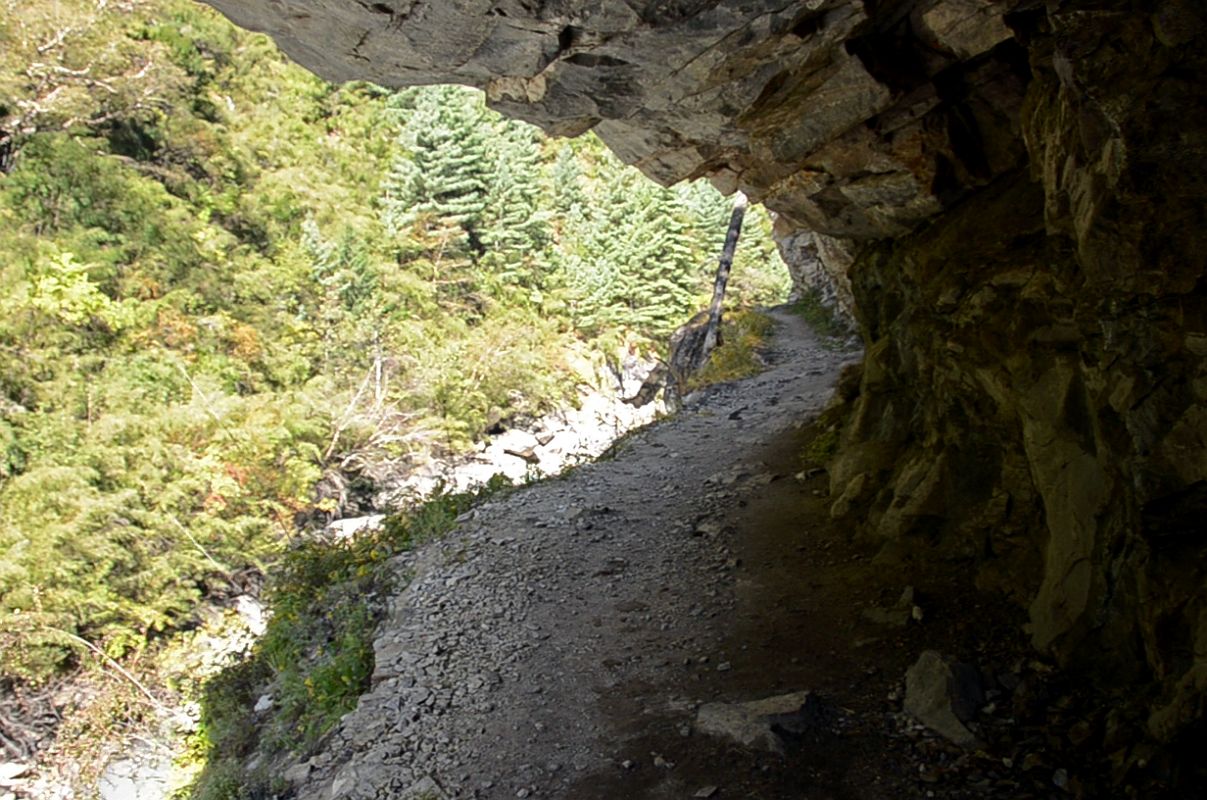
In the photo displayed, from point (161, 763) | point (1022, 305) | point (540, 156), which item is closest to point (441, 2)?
point (1022, 305)

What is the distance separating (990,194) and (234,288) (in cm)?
2094

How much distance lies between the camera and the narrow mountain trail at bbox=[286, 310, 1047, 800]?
5.05 m

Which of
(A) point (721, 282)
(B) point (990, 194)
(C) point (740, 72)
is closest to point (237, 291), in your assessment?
(A) point (721, 282)

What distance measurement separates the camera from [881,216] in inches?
290

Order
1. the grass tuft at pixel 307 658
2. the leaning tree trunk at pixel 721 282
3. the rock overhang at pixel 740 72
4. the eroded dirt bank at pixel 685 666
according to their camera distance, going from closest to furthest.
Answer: the rock overhang at pixel 740 72
the eroded dirt bank at pixel 685 666
the grass tuft at pixel 307 658
the leaning tree trunk at pixel 721 282

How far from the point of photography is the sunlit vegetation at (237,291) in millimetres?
14180

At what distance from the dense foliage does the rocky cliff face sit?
1253cm

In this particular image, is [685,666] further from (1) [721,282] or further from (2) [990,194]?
(1) [721,282]

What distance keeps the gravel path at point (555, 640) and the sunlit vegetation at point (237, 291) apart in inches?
44.2

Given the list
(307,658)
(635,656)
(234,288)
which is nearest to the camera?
(635,656)

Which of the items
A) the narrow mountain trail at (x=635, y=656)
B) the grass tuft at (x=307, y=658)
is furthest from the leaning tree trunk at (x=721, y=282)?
the narrow mountain trail at (x=635, y=656)

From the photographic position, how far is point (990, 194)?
6094 millimetres

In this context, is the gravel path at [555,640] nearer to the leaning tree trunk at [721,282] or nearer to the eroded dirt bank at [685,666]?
the eroded dirt bank at [685,666]

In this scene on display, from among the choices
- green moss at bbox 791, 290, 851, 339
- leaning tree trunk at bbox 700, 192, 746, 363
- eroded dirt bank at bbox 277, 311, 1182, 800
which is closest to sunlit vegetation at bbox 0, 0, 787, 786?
eroded dirt bank at bbox 277, 311, 1182, 800
